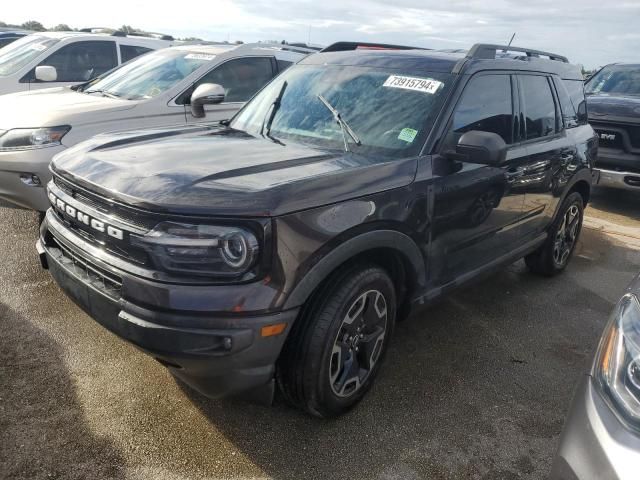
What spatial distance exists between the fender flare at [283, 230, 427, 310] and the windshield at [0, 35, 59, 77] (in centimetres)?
700

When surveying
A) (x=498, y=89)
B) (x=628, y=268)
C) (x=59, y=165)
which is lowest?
(x=628, y=268)

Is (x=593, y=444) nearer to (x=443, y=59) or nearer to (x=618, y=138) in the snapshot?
(x=443, y=59)

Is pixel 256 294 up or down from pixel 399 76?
down

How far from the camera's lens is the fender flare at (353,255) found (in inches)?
90.2

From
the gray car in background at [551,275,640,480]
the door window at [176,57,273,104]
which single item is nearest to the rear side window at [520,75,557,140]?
the gray car in background at [551,275,640,480]

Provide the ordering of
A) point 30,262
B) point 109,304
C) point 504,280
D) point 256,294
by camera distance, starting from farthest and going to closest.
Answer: point 504,280
point 30,262
point 109,304
point 256,294

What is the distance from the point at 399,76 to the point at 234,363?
203 cm

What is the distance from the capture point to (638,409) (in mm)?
1521

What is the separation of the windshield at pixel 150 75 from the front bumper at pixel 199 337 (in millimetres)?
3754

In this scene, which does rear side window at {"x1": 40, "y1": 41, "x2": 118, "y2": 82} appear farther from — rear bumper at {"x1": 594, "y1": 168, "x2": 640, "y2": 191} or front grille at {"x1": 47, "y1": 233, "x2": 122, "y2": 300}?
rear bumper at {"x1": 594, "y1": 168, "x2": 640, "y2": 191}

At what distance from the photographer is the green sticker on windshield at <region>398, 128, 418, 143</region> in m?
2.97

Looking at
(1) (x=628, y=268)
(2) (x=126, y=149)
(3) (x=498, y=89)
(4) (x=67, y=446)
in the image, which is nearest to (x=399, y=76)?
(3) (x=498, y=89)

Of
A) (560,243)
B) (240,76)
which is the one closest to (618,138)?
(560,243)

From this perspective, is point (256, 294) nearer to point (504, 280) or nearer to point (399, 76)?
point (399, 76)
